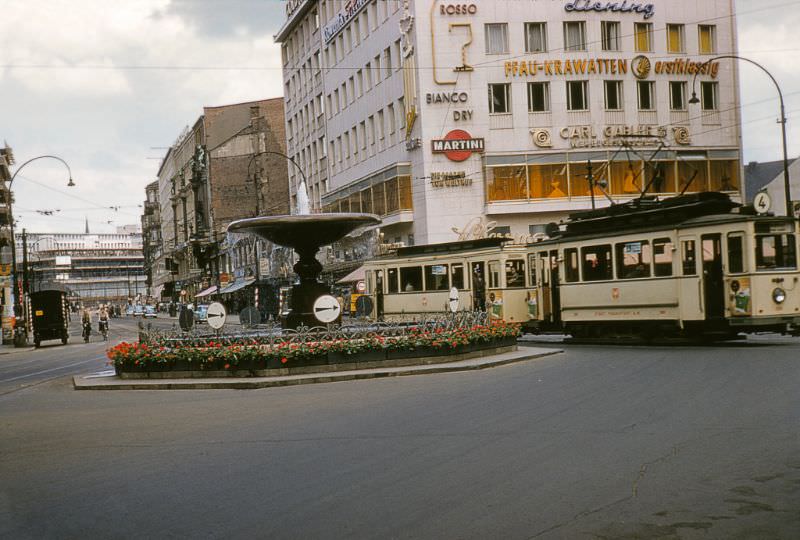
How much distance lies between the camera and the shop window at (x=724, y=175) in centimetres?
5106

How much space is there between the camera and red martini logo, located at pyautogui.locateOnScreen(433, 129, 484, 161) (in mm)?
49000

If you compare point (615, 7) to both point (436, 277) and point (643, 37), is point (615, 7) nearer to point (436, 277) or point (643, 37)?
point (643, 37)

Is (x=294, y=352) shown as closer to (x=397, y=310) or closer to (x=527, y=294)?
(x=527, y=294)

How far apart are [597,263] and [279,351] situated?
34.3ft

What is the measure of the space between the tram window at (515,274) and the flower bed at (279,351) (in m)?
9.14

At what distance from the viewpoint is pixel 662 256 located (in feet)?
75.7

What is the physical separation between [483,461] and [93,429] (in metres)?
5.91

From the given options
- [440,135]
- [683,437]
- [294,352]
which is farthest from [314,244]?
[440,135]

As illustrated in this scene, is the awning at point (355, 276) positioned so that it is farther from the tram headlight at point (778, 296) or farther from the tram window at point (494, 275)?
the tram headlight at point (778, 296)

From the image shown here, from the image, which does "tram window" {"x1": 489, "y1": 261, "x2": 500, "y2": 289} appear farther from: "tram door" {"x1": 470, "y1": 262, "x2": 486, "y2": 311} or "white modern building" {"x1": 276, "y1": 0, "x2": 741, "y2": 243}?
"white modern building" {"x1": 276, "y1": 0, "x2": 741, "y2": 243}

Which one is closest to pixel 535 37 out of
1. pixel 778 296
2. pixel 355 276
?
pixel 355 276

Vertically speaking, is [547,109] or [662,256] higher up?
[547,109]

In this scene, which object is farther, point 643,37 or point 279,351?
point 643,37

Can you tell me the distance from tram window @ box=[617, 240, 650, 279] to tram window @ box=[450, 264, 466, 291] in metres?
7.77
